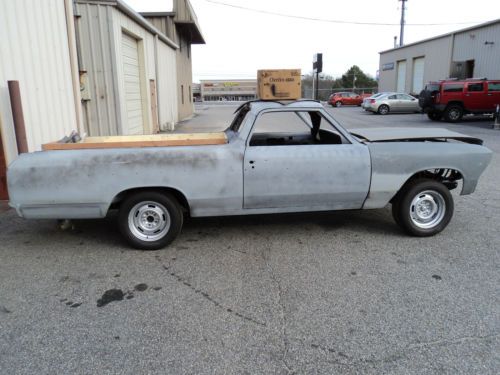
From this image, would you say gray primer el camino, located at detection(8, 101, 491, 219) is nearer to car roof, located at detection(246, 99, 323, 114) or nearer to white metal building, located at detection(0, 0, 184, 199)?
car roof, located at detection(246, 99, 323, 114)

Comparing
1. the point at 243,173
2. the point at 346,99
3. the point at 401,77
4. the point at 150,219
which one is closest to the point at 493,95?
the point at 243,173

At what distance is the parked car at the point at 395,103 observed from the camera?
95.8ft

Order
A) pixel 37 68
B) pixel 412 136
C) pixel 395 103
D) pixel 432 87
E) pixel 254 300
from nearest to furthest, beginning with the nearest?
pixel 254 300
pixel 412 136
pixel 37 68
pixel 432 87
pixel 395 103

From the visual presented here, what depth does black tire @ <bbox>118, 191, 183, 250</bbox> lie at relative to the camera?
4.52 m

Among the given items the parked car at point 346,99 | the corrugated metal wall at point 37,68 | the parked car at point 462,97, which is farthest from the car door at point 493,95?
the parked car at point 346,99

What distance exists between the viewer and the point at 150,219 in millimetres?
4664

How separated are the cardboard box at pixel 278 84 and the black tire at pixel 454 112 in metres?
18.4

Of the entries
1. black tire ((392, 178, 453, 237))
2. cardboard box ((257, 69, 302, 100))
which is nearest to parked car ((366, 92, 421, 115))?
black tire ((392, 178, 453, 237))

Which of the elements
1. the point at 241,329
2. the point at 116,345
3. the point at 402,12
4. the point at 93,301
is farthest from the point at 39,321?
the point at 402,12

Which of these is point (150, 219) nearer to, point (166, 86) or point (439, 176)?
point (439, 176)

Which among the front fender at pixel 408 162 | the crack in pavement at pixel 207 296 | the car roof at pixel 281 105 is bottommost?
the crack in pavement at pixel 207 296

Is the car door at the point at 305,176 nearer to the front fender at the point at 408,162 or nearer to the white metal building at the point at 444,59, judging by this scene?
the front fender at the point at 408,162

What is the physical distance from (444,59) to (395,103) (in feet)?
20.4

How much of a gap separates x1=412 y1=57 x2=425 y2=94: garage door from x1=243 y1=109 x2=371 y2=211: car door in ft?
114
